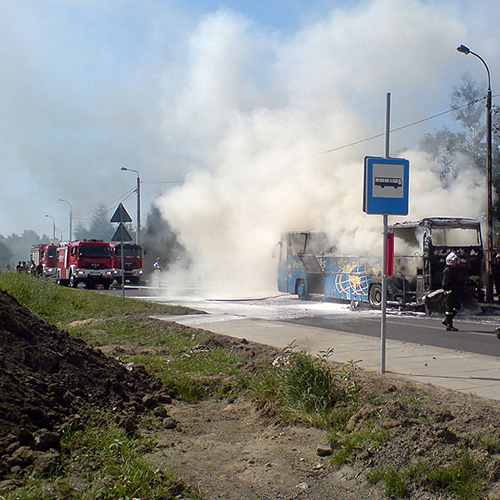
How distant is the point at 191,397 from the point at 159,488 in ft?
9.10

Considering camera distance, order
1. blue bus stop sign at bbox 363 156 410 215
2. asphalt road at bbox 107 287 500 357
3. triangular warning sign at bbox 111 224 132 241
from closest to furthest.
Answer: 1. blue bus stop sign at bbox 363 156 410 215
2. asphalt road at bbox 107 287 500 357
3. triangular warning sign at bbox 111 224 132 241

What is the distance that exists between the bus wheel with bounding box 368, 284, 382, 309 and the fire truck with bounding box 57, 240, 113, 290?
18807 mm

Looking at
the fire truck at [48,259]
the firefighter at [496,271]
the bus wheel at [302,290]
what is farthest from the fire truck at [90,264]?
the firefighter at [496,271]

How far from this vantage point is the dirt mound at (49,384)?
4.48 meters

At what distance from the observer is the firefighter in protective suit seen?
13055 mm

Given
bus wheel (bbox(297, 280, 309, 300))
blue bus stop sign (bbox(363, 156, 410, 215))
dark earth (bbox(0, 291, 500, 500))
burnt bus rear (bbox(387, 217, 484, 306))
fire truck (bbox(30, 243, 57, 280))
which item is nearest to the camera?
dark earth (bbox(0, 291, 500, 500))

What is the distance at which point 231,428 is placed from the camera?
5.74 m

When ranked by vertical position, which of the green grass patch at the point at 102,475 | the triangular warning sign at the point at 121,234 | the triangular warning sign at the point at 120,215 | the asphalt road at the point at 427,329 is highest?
the triangular warning sign at the point at 120,215

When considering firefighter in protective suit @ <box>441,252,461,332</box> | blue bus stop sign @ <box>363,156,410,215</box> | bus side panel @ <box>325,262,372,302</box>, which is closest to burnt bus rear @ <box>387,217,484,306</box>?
bus side panel @ <box>325,262,372,302</box>

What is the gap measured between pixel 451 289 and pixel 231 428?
28.2ft

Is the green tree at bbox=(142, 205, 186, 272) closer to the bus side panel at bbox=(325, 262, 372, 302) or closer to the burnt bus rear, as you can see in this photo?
the bus side panel at bbox=(325, 262, 372, 302)

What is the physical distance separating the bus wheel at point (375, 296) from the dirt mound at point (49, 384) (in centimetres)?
1253

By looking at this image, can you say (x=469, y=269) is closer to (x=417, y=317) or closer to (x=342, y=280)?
(x=417, y=317)

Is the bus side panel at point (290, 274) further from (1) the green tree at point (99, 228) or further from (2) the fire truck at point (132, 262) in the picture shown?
(1) the green tree at point (99, 228)
